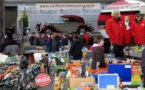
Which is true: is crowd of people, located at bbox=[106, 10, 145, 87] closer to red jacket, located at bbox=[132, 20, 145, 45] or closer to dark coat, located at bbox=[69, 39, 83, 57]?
red jacket, located at bbox=[132, 20, 145, 45]

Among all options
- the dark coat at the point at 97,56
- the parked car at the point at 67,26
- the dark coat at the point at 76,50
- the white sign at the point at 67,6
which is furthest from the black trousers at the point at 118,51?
the parked car at the point at 67,26

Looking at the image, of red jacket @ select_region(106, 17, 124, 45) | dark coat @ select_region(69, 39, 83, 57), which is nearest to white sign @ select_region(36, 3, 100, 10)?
dark coat @ select_region(69, 39, 83, 57)

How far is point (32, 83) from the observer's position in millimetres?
5930

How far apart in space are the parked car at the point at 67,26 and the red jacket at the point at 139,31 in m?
12.7

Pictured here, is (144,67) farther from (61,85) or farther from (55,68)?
(55,68)

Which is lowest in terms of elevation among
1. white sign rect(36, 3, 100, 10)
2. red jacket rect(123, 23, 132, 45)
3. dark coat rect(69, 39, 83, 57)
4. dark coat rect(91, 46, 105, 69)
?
dark coat rect(69, 39, 83, 57)

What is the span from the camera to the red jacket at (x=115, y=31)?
31.1 ft

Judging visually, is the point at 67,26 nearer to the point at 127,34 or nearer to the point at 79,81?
the point at 127,34

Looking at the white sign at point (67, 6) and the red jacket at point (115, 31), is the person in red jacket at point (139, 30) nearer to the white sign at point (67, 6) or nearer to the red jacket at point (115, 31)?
the red jacket at point (115, 31)

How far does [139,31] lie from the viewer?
10125 mm

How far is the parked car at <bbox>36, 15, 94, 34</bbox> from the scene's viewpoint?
919 inches

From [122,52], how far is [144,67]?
3854 mm

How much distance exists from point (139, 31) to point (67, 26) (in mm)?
14339

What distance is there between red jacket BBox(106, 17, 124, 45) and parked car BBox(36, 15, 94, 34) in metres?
13.2
